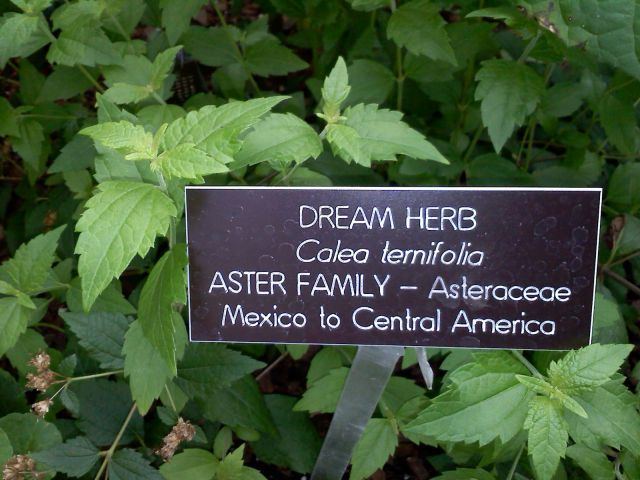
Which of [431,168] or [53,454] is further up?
[431,168]

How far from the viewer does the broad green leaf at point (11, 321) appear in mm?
1706

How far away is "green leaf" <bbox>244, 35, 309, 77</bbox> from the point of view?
2.34 m

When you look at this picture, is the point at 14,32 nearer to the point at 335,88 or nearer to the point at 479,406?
the point at 335,88

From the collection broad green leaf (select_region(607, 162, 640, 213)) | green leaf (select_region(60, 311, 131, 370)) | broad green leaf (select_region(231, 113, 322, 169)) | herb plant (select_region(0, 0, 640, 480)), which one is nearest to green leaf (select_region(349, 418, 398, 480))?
herb plant (select_region(0, 0, 640, 480))

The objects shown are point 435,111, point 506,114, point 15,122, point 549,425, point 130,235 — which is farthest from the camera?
point 435,111

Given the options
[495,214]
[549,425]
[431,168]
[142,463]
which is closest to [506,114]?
[431,168]

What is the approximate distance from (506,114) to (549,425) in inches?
33.4

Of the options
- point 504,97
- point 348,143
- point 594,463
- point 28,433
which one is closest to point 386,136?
point 348,143

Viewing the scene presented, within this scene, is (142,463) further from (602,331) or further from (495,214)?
(602,331)

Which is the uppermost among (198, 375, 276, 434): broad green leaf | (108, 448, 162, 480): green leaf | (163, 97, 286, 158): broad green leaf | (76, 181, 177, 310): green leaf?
(163, 97, 286, 158): broad green leaf

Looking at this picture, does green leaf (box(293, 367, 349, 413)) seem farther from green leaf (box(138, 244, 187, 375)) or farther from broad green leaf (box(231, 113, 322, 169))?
broad green leaf (box(231, 113, 322, 169))

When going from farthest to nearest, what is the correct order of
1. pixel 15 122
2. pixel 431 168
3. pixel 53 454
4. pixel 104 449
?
pixel 15 122 < pixel 431 168 < pixel 104 449 < pixel 53 454

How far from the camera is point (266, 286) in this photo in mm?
1425

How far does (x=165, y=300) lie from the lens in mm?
1410
